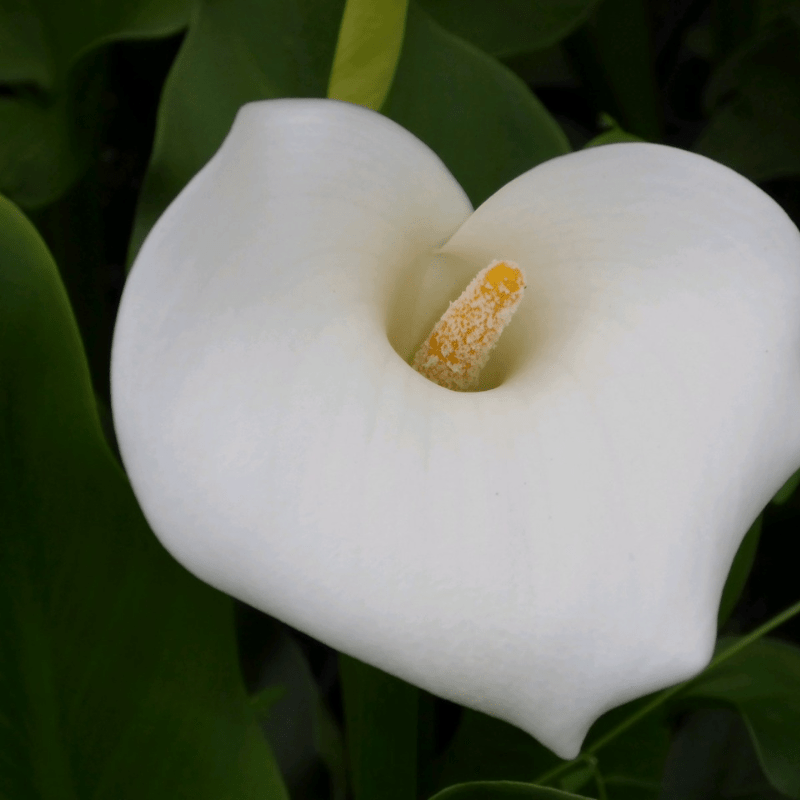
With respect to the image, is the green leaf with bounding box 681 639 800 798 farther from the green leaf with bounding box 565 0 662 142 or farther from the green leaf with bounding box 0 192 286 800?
the green leaf with bounding box 565 0 662 142

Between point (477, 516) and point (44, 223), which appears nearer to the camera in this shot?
point (477, 516)

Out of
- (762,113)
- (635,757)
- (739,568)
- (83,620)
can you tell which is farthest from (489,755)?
(762,113)

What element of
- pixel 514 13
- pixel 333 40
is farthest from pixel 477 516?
pixel 514 13

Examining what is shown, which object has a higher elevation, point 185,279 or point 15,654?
point 185,279

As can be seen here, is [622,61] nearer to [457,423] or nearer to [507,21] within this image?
[507,21]

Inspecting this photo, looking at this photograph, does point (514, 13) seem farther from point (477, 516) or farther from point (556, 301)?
point (477, 516)
